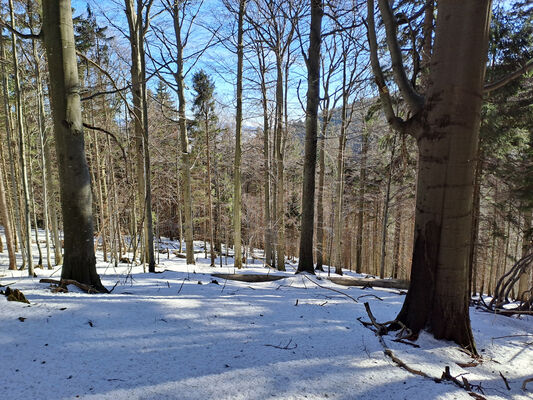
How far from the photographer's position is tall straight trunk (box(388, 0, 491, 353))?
2.45m

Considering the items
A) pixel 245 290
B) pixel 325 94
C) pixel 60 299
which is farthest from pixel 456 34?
pixel 325 94

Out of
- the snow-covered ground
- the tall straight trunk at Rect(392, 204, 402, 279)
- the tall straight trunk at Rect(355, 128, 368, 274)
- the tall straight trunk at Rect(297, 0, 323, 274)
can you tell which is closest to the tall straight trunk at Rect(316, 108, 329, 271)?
the tall straight trunk at Rect(355, 128, 368, 274)

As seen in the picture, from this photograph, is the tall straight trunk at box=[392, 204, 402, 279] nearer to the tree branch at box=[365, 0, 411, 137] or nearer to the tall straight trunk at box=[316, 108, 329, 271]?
the tall straight trunk at box=[316, 108, 329, 271]

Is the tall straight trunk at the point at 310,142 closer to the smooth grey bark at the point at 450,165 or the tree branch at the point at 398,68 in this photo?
the tree branch at the point at 398,68

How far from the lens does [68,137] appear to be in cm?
290

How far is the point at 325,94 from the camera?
12.1m

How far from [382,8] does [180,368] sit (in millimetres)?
3923

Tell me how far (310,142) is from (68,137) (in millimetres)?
5097

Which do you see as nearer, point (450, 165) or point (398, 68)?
point (450, 165)

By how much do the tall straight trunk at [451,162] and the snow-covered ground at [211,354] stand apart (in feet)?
1.07

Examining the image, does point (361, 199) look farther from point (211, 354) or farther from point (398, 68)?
point (211, 354)

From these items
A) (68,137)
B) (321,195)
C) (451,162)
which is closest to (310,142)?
(451,162)

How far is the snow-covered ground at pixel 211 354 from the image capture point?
4.72 feet

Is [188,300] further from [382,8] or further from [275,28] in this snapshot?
[275,28]
